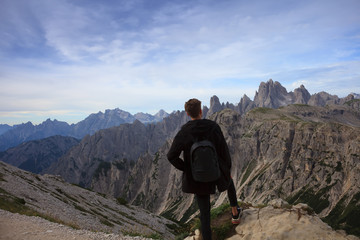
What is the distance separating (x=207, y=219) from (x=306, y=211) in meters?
6.49

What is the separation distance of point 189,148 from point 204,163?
1.02m

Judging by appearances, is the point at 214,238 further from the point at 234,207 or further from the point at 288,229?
the point at 288,229

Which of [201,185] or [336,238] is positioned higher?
[201,185]

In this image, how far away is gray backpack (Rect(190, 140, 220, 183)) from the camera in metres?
8.07

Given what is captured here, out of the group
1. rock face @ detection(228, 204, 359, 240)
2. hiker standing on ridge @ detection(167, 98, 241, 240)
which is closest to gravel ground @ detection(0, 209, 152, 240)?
rock face @ detection(228, 204, 359, 240)

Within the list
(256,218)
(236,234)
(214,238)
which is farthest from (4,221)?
(256,218)

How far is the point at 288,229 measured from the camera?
413 inches

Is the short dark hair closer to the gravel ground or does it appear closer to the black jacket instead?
the black jacket

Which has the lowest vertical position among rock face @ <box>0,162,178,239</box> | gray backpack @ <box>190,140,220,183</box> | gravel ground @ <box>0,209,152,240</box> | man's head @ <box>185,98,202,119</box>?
rock face @ <box>0,162,178,239</box>

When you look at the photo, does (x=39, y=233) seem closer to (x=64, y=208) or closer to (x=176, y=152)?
(x=176, y=152)

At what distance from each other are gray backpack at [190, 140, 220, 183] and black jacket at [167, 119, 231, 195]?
49cm

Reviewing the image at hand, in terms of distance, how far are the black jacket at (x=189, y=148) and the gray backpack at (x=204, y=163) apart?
0.49m

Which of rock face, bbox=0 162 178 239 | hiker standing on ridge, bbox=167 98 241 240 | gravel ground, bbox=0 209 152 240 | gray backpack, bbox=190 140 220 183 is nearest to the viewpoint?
gray backpack, bbox=190 140 220 183

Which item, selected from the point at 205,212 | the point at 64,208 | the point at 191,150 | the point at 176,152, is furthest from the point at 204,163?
the point at 64,208
